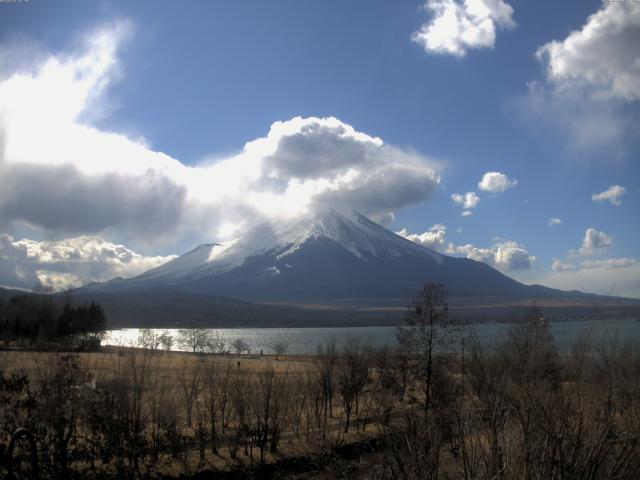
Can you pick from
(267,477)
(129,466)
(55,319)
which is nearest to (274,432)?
(267,477)

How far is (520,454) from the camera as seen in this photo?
5832mm

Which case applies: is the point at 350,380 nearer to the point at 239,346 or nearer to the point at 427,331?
the point at 427,331

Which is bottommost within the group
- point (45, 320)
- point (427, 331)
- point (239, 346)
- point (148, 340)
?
point (239, 346)

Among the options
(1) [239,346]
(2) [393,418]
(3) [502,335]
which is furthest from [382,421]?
(1) [239,346]

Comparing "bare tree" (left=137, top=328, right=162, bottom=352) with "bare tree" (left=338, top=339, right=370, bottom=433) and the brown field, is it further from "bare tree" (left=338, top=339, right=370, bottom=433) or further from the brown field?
"bare tree" (left=338, top=339, right=370, bottom=433)

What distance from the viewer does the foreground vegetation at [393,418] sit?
596 centimetres

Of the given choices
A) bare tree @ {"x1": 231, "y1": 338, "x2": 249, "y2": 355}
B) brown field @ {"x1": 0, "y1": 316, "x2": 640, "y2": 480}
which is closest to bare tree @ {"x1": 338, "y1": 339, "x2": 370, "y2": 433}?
brown field @ {"x1": 0, "y1": 316, "x2": 640, "y2": 480}

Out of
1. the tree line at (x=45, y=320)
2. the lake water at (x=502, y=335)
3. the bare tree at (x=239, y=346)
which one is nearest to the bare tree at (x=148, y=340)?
the lake water at (x=502, y=335)

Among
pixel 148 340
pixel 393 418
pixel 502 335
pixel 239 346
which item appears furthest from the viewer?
pixel 239 346

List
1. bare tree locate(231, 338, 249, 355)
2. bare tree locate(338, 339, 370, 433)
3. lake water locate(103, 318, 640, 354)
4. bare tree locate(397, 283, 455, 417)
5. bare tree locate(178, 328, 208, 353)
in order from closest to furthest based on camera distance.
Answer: lake water locate(103, 318, 640, 354) → bare tree locate(338, 339, 370, 433) → bare tree locate(397, 283, 455, 417) → bare tree locate(231, 338, 249, 355) → bare tree locate(178, 328, 208, 353)

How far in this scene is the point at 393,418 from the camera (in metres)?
20.2

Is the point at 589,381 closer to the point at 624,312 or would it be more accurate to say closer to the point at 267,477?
the point at 624,312

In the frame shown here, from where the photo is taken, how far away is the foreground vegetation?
5.96m

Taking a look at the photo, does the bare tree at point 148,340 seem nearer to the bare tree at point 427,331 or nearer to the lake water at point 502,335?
the lake water at point 502,335
